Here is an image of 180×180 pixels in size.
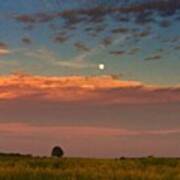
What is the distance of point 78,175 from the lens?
71.5 ft

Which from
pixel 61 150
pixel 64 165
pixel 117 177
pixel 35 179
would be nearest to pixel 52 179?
A: pixel 35 179

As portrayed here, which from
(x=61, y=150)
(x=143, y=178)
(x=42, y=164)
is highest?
(x=61, y=150)

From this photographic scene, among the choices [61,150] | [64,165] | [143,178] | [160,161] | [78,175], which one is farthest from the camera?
[61,150]

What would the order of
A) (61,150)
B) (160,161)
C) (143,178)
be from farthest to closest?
(61,150) < (160,161) < (143,178)

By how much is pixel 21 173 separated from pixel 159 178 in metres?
5.30

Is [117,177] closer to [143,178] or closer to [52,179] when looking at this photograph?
[143,178]

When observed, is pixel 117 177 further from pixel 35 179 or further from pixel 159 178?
pixel 35 179

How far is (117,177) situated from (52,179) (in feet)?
7.86

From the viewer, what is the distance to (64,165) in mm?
29922

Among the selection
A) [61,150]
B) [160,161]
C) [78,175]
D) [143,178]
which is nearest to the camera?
[143,178]

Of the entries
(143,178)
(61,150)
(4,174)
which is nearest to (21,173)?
(4,174)

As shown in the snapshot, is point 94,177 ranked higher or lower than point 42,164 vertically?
lower

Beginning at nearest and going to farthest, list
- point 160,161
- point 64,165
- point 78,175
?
point 78,175
point 64,165
point 160,161

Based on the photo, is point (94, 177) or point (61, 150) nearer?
point (94, 177)
